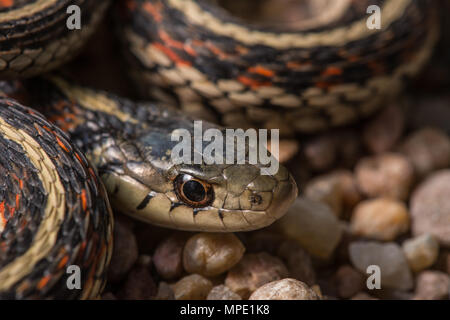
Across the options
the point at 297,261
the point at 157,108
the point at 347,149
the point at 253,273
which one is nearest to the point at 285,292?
the point at 253,273

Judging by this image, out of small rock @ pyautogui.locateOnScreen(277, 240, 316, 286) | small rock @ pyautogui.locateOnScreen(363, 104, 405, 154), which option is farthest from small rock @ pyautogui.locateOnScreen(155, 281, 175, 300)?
small rock @ pyautogui.locateOnScreen(363, 104, 405, 154)

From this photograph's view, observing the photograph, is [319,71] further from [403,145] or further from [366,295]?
[366,295]

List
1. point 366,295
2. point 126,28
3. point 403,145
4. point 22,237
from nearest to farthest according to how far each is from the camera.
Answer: point 22,237
point 366,295
point 126,28
point 403,145

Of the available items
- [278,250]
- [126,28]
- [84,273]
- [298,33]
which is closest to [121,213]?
[84,273]

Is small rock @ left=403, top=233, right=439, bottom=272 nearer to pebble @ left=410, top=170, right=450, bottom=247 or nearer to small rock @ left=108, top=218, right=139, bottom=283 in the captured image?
pebble @ left=410, top=170, right=450, bottom=247

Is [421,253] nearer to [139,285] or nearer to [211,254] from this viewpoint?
[211,254]

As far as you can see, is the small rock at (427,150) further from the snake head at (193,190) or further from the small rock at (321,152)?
the snake head at (193,190)

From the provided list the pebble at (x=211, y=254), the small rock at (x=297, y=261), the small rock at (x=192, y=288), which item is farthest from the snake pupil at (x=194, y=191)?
the small rock at (x=297, y=261)

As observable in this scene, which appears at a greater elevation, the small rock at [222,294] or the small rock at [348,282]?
the small rock at [348,282]
